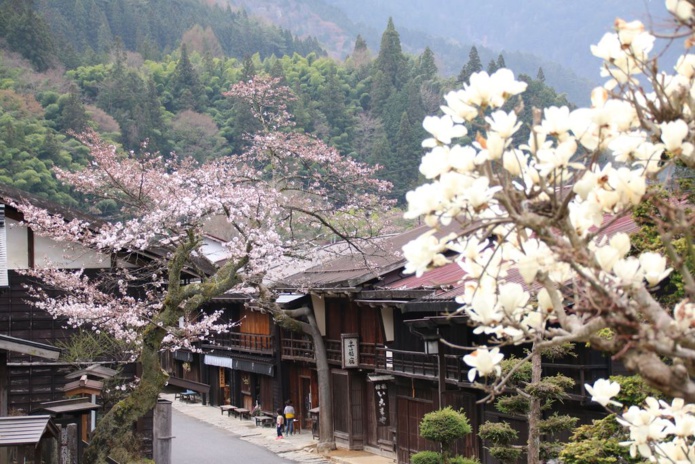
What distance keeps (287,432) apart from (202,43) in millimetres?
81951

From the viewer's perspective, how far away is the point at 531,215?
3172 mm

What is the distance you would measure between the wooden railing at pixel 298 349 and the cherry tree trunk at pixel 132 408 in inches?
495

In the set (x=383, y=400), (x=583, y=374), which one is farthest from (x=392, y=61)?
(x=583, y=374)

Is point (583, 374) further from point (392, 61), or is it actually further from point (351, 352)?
point (392, 61)

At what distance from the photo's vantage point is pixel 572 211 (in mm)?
3318

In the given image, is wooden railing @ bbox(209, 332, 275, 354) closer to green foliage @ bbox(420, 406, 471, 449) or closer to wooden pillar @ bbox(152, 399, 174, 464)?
wooden pillar @ bbox(152, 399, 174, 464)

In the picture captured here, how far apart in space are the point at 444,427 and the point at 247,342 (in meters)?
18.1

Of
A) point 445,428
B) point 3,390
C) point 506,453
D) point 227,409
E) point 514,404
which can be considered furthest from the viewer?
point 227,409

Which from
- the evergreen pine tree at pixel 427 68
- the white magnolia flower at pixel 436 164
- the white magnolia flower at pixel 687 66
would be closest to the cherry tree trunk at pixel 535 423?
the white magnolia flower at pixel 687 66

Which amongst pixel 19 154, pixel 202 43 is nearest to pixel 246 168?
pixel 19 154

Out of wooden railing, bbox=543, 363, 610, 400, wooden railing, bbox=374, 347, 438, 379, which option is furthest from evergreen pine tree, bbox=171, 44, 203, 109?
wooden railing, bbox=543, 363, 610, 400

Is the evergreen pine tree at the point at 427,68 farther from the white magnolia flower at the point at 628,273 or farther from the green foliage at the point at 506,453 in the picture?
the white magnolia flower at the point at 628,273

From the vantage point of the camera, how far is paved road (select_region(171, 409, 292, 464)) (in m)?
23.7

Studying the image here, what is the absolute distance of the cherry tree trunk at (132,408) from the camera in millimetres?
14523
